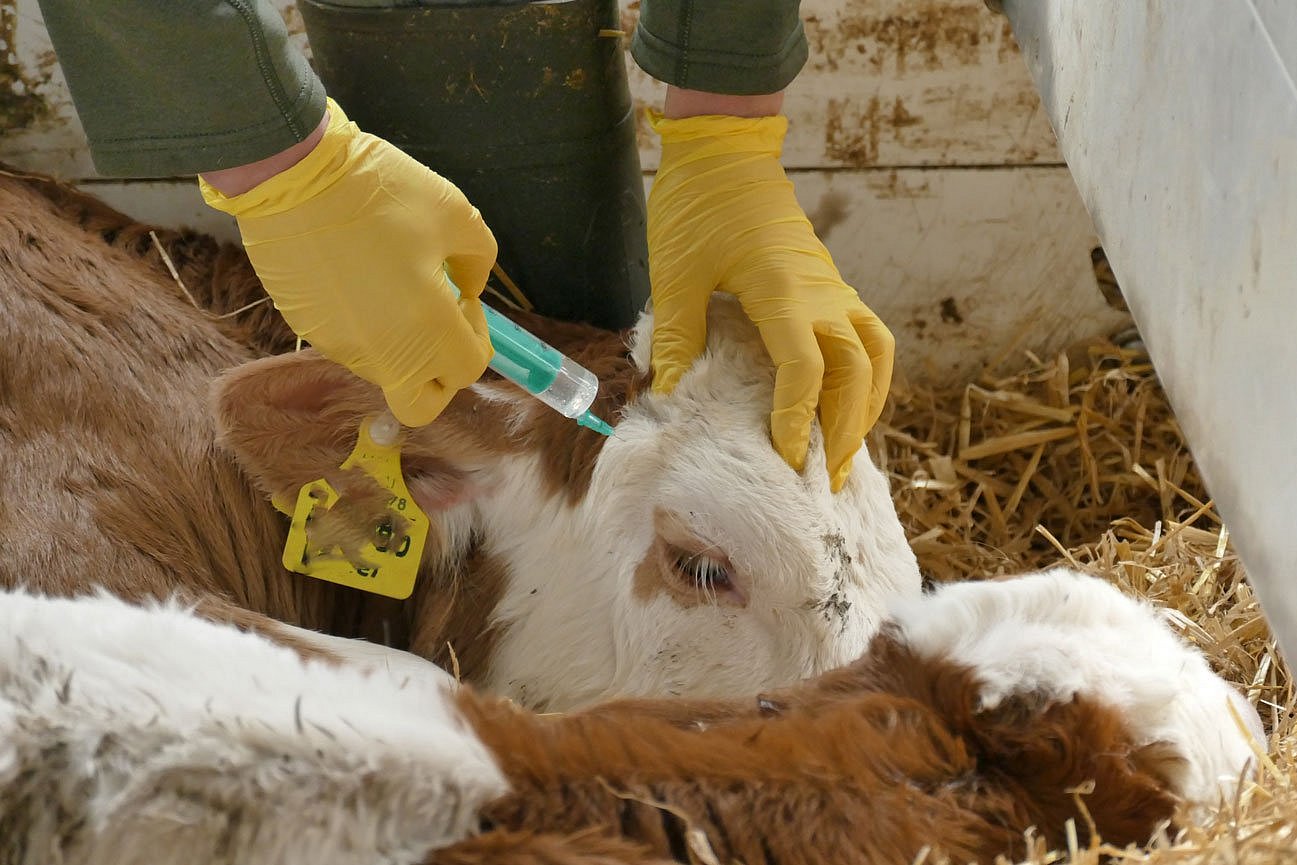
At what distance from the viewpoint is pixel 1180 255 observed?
6.51 feet

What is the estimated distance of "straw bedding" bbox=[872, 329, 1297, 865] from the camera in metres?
3.21

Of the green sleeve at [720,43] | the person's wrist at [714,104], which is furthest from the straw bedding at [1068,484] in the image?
the green sleeve at [720,43]

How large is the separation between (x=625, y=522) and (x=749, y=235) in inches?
26.1

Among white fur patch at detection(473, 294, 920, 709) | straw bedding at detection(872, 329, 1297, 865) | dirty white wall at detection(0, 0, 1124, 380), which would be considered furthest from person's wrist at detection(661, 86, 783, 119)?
straw bedding at detection(872, 329, 1297, 865)

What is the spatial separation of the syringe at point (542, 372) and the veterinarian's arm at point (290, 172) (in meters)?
0.09

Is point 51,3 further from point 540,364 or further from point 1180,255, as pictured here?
point 1180,255

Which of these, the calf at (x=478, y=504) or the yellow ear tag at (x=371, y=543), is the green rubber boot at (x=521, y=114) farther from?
the yellow ear tag at (x=371, y=543)

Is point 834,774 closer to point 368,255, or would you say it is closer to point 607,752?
point 607,752

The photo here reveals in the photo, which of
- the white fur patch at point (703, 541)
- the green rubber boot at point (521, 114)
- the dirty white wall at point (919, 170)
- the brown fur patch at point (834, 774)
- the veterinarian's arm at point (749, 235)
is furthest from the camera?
the dirty white wall at point (919, 170)

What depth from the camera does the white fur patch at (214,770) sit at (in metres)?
1.28

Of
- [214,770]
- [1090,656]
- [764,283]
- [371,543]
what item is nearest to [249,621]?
[371,543]

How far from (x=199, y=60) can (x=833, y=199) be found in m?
2.43

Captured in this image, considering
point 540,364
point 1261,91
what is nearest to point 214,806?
point 540,364

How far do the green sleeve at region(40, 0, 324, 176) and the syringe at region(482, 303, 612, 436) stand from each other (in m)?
0.52
